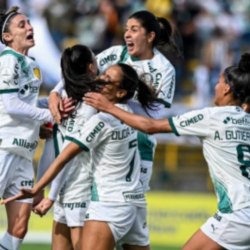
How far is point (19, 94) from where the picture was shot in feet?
28.0

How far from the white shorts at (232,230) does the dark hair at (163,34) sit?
2283mm

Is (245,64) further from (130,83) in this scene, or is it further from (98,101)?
(98,101)

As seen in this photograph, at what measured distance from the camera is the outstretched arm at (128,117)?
7355 mm

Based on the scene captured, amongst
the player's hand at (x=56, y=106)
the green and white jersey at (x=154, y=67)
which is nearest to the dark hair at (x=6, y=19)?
the player's hand at (x=56, y=106)

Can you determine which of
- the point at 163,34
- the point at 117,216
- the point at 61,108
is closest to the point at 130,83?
the point at 61,108

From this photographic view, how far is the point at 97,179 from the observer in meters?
7.69

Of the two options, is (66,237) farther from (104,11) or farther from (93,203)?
(104,11)

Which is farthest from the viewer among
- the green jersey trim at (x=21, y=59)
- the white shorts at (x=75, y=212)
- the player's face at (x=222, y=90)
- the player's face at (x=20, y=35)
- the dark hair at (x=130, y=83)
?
the player's face at (x=20, y=35)

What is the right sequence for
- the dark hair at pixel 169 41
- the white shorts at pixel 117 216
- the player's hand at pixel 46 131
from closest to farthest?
the white shorts at pixel 117 216 → the player's hand at pixel 46 131 → the dark hair at pixel 169 41

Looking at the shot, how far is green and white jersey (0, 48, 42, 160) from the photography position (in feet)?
27.7

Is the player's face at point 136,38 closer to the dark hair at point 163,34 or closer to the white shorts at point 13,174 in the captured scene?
the dark hair at point 163,34

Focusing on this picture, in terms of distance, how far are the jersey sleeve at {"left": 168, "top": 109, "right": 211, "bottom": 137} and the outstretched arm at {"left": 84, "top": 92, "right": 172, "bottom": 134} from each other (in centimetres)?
6

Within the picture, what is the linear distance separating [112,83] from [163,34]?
1850 millimetres

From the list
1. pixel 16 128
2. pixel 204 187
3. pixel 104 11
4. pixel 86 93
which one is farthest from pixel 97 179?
pixel 104 11
